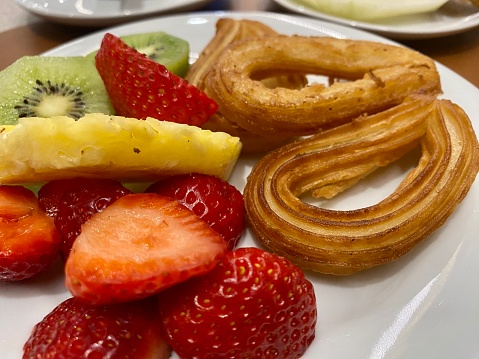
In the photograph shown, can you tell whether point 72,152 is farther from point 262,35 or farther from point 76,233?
point 262,35

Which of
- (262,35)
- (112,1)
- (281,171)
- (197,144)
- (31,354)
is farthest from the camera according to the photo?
(112,1)

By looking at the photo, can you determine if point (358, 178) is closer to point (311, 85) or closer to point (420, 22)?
point (311, 85)

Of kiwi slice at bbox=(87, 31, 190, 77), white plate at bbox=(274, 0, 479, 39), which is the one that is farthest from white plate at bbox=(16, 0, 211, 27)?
white plate at bbox=(274, 0, 479, 39)

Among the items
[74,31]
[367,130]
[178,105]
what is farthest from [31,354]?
[74,31]

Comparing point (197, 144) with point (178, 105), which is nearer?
point (197, 144)

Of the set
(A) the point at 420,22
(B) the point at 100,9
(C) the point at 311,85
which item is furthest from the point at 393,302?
(B) the point at 100,9

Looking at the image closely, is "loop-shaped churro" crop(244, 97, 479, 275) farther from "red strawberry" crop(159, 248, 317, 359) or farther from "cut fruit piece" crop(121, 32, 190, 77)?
"cut fruit piece" crop(121, 32, 190, 77)
